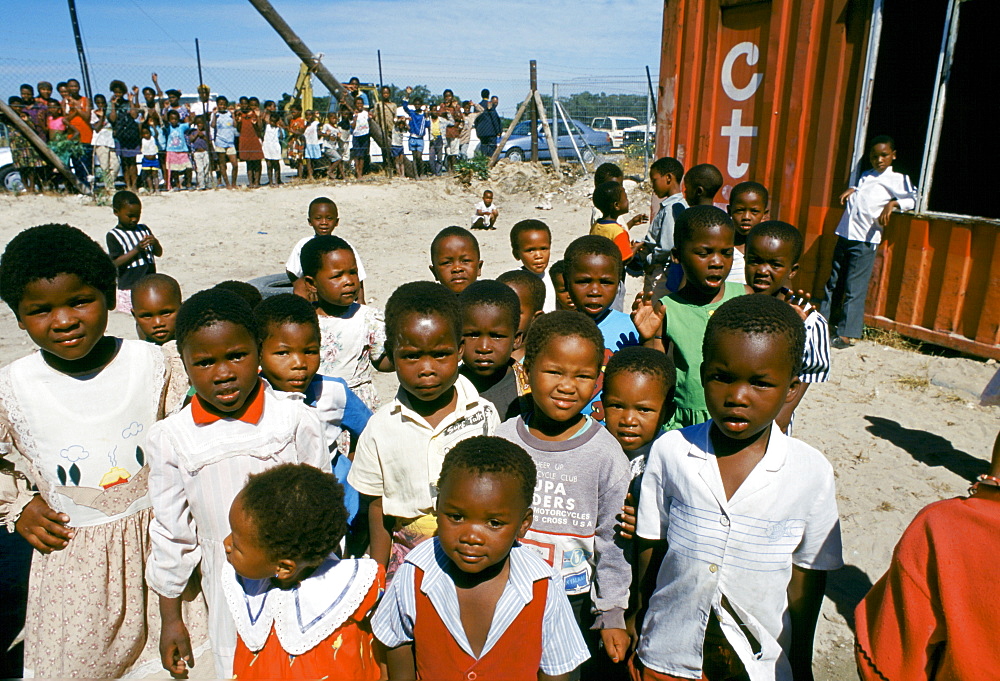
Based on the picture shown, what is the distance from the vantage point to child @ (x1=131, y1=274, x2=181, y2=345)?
305cm

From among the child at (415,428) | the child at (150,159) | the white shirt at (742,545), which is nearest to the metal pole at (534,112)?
the child at (150,159)

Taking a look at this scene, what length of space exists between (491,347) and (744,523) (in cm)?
111

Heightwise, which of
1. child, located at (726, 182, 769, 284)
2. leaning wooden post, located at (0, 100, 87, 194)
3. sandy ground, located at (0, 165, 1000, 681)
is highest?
leaning wooden post, located at (0, 100, 87, 194)

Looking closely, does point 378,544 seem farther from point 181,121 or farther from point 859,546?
point 181,121

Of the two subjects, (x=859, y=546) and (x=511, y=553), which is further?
(x=859, y=546)

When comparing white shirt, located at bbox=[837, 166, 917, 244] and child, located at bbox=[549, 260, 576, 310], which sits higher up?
white shirt, located at bbox=[837, 166, 917, 244]

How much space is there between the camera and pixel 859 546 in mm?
3152

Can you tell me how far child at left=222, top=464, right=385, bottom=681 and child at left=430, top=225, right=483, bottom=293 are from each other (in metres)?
1.94

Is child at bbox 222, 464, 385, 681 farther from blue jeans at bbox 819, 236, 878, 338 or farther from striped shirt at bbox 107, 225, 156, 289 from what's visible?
blue jeans at bbox 819, 236, 878, 338

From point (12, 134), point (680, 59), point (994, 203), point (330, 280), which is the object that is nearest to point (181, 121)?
point (12, 134)

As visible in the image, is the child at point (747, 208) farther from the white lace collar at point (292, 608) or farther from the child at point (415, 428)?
the white lace collar at point (292, 608)

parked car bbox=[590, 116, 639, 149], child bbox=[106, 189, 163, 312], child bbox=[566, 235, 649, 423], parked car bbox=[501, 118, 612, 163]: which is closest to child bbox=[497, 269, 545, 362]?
child bbox=[566, 235, 649, 423]

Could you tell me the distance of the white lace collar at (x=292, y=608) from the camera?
1546mm

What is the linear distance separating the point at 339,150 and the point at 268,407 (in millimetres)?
13784
